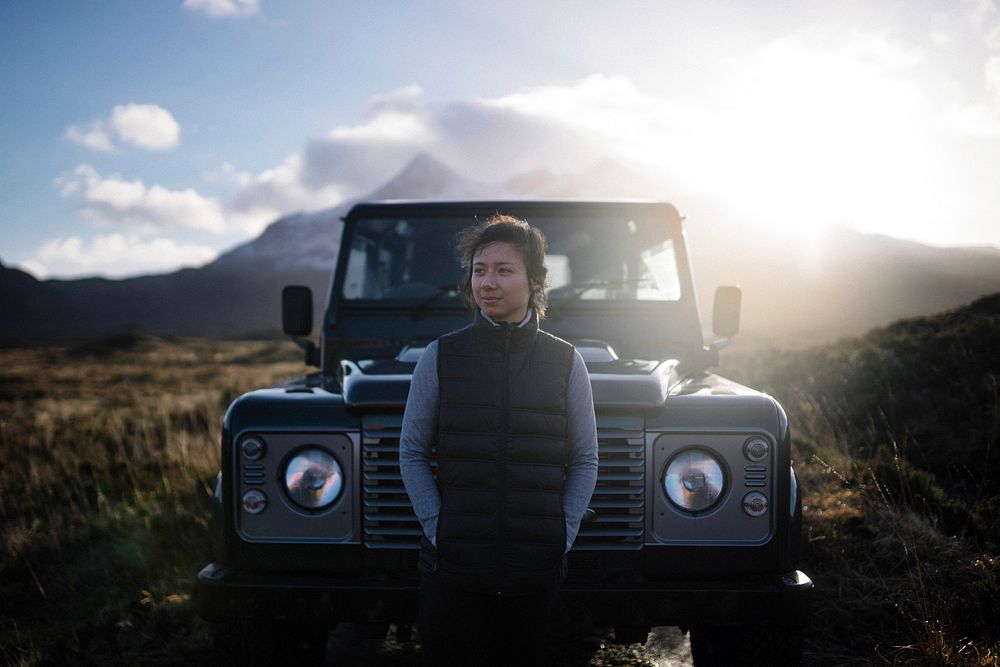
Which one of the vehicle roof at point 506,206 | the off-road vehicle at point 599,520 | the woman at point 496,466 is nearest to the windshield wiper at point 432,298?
the vehicle roof at point 506,206

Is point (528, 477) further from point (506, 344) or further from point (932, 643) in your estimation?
A: point (932, 643)

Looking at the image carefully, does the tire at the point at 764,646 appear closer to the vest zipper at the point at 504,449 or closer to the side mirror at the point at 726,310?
the vest zipper at the point at 504,449

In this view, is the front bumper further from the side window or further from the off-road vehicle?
the side window

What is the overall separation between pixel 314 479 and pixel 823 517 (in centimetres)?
346

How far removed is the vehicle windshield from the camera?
375 centimetres

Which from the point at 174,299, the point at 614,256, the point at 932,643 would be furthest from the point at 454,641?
the point at 174,299

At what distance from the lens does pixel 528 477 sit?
1811 mm

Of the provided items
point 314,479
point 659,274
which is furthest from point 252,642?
point 659,274

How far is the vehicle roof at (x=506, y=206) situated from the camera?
386 centimetres

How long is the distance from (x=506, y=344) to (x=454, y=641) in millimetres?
721

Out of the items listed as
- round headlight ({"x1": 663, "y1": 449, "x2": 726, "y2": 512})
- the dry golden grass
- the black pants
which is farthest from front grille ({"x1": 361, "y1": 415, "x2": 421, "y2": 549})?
the dry golden grass

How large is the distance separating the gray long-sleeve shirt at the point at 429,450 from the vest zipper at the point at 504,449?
0.16 meters

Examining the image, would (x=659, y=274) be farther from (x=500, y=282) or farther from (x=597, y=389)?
(x=500, y=282)

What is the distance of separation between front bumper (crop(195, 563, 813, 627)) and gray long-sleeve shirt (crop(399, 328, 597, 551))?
0.60 m
